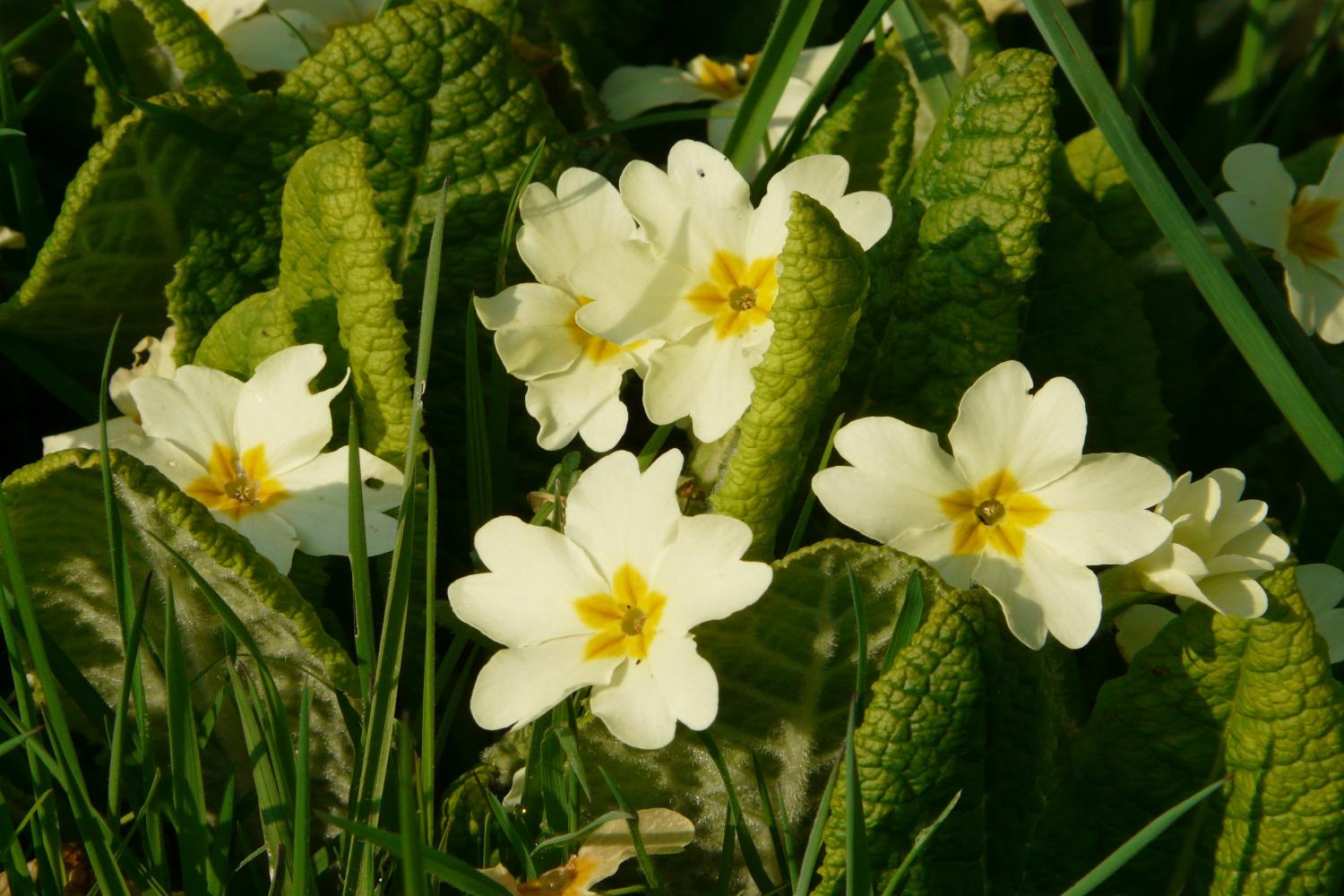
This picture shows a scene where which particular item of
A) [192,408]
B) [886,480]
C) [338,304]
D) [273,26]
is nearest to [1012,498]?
[886,480]

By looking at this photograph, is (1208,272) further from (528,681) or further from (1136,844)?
(528,681)

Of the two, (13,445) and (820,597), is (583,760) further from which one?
(13,445)

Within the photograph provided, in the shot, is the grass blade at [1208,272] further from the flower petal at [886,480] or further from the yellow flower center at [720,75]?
the yellow flower center at [720,75]

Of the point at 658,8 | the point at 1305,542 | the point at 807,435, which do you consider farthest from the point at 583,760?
the point at 658,8

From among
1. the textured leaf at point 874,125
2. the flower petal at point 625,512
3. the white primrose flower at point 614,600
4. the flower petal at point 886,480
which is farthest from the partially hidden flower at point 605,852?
the textured leaf at point 874,125

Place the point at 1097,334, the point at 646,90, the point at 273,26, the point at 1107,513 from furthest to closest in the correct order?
the point at 646,90
the point at 273,26
the point at 1097,334
the point at 1107,513

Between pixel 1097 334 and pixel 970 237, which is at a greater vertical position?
pixel 970 237
